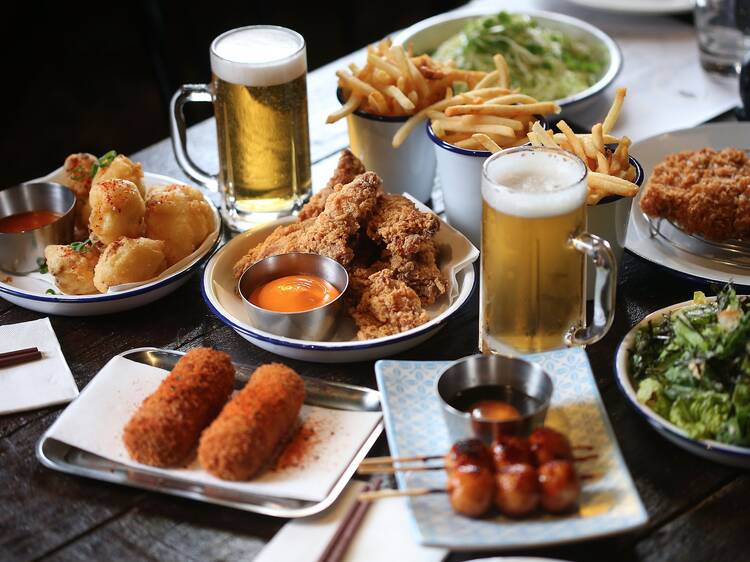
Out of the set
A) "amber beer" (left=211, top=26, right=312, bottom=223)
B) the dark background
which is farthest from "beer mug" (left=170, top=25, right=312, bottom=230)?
the dark background

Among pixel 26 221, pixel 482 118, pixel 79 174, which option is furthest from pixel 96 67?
pixel 482 118

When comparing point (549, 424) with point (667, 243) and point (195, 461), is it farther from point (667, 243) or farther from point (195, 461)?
point (667, 243)

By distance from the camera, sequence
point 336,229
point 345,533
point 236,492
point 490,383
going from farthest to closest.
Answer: point 336,229
point 490,383
point 236,492
point 345,533

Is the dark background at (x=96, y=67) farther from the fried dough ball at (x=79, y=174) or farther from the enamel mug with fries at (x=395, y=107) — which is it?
the enamel mug with fries at (x=395, y=107)

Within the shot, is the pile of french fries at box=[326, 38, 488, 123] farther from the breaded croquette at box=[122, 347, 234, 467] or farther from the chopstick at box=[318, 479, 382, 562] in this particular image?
the chopstick at box=[318, 479, 382, 562]

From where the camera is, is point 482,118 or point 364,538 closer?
point 364,538

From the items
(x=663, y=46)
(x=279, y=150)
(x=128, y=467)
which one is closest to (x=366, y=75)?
(x=279, y=150)
